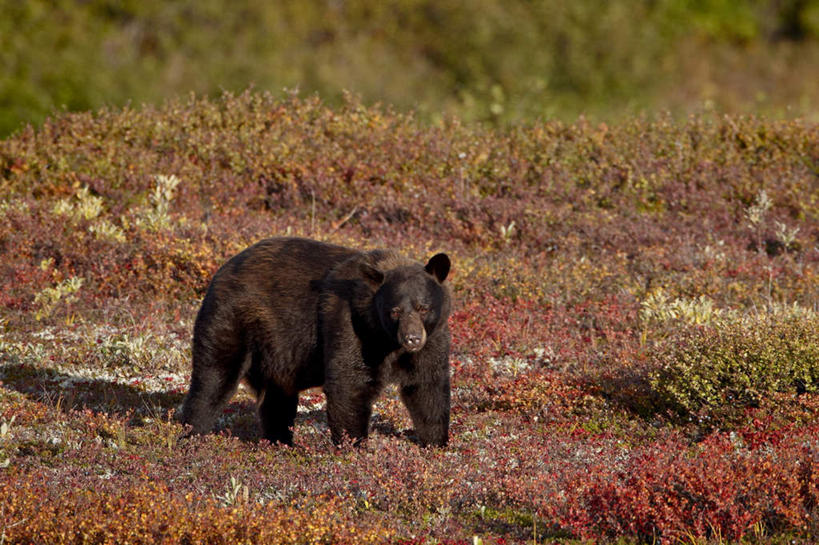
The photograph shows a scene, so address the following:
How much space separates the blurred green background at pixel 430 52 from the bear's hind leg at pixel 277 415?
44.7 ft

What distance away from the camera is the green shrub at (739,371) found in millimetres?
7875

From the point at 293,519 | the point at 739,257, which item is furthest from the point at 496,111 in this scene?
the point at 293,519

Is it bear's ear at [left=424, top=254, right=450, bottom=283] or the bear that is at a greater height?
bear's ear at [left=424, top=254, right=450, bottom=283]

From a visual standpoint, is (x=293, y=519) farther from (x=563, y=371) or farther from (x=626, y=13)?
(x=626, y=13)

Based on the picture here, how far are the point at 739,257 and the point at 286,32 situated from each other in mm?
20246

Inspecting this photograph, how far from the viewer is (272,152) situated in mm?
15656

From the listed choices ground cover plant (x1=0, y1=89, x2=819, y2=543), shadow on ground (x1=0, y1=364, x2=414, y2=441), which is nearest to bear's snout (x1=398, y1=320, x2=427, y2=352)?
ground cover plant (x1=0, y1=89, x2=819, y2=543)

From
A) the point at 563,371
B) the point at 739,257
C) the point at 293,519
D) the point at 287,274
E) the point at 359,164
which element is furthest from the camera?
the point at 359,164

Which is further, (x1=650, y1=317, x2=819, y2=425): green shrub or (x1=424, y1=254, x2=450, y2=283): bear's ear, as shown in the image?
(x1=650, y1=317, x2=819, y2=425): green shrub

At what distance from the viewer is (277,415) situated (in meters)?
7.92

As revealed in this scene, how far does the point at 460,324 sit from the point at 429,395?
3.68 meters

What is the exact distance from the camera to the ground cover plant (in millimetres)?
5770

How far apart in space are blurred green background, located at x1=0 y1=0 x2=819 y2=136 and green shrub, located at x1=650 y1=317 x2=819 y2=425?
1294 centimetres

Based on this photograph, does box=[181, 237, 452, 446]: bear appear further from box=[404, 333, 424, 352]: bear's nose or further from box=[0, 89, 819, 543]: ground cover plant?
box=[0, 89, 819, 543]: ground cover plant
